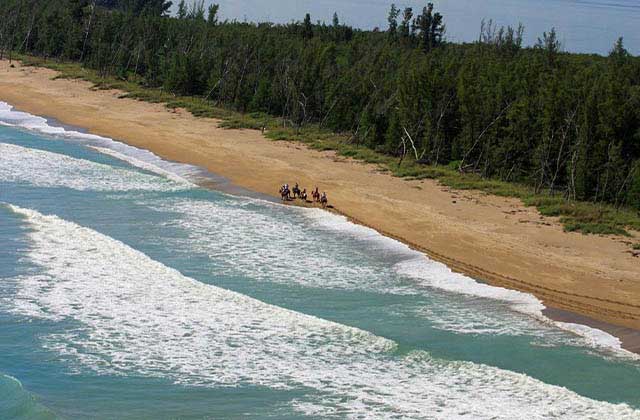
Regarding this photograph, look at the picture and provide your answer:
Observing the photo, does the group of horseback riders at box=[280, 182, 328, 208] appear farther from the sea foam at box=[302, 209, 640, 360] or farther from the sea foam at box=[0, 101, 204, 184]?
the sea foam at box=[0, 101, 204, 184]

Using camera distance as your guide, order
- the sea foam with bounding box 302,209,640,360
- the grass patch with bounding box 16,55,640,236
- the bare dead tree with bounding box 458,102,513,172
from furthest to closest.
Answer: the bare dead tree with bounding box 458,102,513,172, the grass patch with bounding box 16,55,640,236, the sea foam with bounding box 302,209,640,360

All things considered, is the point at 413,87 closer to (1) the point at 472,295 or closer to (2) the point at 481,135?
(2) the point at 481,135

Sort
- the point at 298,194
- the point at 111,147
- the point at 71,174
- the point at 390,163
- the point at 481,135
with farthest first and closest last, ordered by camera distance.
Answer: the point at 111,147 < the point at 390,163 < the point at 481,135 < the point at 71,174 < the point at 298,194

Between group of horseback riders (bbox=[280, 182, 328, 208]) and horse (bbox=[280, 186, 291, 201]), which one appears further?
horse (bbox=[280, 186, 291, 201])

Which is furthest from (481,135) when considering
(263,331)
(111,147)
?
(263,331)

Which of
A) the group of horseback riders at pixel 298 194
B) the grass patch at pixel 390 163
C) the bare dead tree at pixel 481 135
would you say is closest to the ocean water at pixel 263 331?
the group of horseback riders at pixel 298 194

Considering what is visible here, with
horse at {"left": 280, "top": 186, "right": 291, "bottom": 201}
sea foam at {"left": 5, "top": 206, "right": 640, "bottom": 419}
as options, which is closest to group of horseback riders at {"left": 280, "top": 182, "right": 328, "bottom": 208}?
horse at {"left": 280, "top": 186, "right": 291, "bottom": 201}

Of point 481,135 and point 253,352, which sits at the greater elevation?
point 481,135
